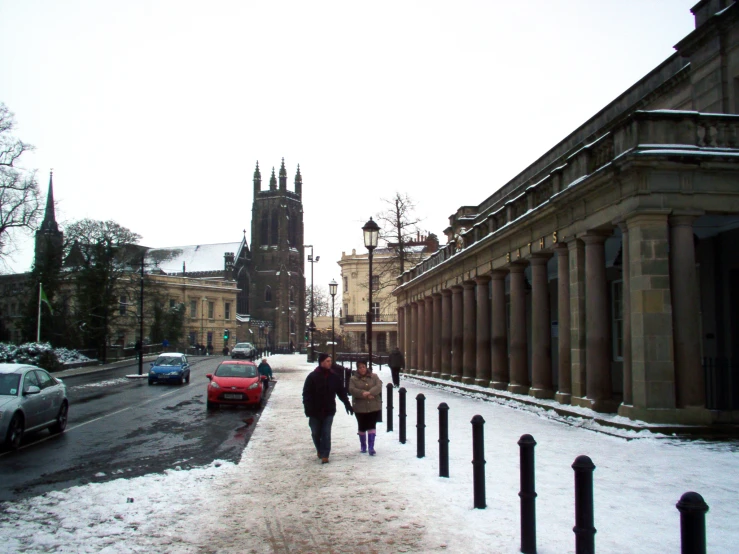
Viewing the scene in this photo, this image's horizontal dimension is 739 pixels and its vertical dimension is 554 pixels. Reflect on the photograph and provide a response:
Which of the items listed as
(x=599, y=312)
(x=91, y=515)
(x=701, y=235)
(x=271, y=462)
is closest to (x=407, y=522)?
(x=91, y=515)

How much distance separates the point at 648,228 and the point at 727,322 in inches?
173

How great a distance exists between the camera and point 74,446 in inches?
512

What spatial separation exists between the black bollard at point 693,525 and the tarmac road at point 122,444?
7.54m

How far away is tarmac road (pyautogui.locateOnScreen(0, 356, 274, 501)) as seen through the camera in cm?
993

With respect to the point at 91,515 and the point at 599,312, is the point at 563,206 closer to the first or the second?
the point at 599,312

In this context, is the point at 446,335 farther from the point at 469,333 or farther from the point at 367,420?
the point at 367,420

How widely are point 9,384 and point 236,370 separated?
10073mm

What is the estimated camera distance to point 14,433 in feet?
41.0

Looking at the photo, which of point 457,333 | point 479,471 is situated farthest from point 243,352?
point 479,471

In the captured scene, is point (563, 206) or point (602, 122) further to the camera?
point (602, 122)

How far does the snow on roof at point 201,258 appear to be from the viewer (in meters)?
128

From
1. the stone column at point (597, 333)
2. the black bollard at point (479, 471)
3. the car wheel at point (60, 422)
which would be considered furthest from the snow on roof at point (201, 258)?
the black bollard at point (479, 471)

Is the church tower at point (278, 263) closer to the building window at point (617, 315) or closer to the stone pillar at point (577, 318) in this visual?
the building window at point (617, 315)

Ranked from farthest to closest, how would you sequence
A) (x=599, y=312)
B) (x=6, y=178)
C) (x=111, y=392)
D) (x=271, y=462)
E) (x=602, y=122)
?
1. (x=6, y=178)
2. (x=111, y=392)
3. (x=602, y=122)
4. (x=599, y=312)
5. (x=271, y=462)
